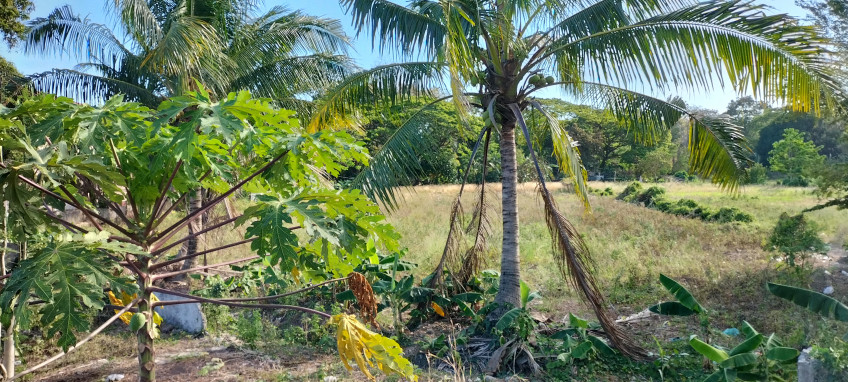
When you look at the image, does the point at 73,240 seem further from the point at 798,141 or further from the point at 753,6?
the point at 798,141

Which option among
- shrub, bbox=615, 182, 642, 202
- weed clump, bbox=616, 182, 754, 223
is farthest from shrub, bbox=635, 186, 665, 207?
shrub, bbox=615, 182, 642, 202

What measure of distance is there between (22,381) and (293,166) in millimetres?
4080

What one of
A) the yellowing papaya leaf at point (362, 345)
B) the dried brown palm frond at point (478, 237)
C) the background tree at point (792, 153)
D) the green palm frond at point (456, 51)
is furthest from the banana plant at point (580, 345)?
the background tree at point (792, 153)

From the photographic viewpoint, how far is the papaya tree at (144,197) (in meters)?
2.28

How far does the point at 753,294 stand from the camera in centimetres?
790

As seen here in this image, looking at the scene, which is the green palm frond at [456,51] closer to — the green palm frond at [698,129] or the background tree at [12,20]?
the green palm frond at [698,129]

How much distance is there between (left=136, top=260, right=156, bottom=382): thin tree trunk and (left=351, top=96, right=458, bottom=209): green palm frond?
12.7 ft

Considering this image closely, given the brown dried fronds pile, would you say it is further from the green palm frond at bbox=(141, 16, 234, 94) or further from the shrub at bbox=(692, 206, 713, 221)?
the shrub at bbox=(692, 206, 713, 221)

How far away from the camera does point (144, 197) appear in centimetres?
294

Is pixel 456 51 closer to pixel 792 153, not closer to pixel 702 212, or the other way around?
pixel 702 212

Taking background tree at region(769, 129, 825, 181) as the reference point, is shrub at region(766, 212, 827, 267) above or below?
below

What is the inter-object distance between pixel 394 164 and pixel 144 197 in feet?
13.3

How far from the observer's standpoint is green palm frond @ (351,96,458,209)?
6659 mm

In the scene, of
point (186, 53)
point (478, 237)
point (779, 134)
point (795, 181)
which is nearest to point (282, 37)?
point (186, 53)
